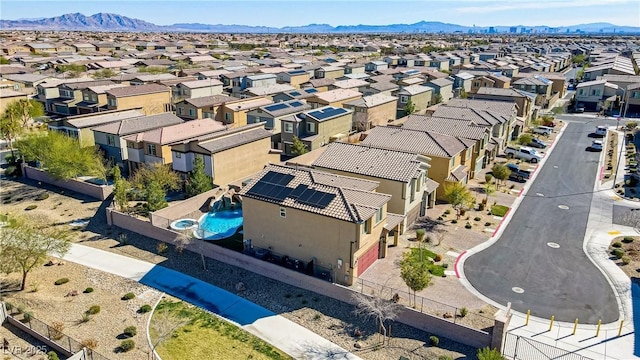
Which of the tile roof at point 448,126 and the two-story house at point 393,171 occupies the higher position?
the tile roof at point 448,126

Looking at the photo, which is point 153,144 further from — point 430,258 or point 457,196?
point 457,196


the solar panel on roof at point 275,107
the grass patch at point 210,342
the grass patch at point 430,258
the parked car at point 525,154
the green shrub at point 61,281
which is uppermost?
the solar panel on roof at point 275,107

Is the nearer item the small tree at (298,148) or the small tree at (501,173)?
the small tree at (501,173)

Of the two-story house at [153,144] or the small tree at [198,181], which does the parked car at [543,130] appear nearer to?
the two-story house at [153,144]

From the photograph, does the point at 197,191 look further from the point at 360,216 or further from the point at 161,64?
the point at 161,64

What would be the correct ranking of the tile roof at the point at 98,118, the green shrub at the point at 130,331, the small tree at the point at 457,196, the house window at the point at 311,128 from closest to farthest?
the green shrub at the point at 130,331 < the small tree at the point at 457,196 < the tile roof at the point at 98,118 < the house window at the point at 311,128

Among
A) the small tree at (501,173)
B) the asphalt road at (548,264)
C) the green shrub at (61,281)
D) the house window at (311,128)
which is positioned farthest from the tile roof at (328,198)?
the house window at (311,128)

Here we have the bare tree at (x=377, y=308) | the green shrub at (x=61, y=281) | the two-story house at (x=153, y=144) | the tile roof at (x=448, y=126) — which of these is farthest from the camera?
the tile roof at (x=448, y=126)

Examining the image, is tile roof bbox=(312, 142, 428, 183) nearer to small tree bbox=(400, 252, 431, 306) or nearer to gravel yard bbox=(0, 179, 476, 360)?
small tree bbox=(400, 252, 431, 306)

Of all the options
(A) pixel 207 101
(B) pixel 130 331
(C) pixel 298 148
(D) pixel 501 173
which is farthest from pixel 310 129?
(B) pixel 130 331
